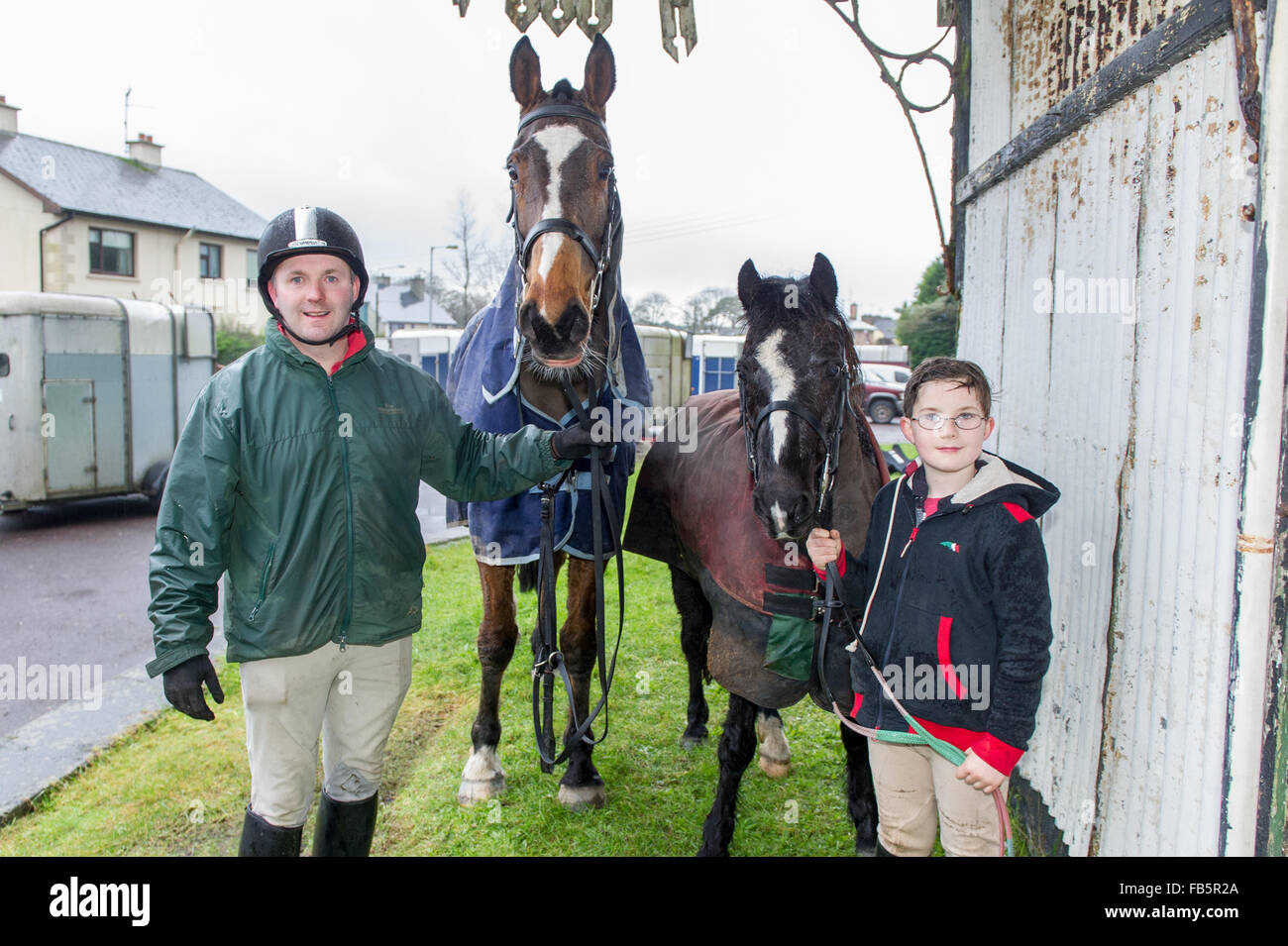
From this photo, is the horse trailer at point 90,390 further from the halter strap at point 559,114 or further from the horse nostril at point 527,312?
the horse nostril at point 527,312

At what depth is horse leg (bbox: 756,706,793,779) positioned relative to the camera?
3.94 metres

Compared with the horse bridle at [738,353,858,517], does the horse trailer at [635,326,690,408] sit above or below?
above

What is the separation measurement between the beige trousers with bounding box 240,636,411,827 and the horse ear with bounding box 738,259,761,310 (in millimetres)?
1644

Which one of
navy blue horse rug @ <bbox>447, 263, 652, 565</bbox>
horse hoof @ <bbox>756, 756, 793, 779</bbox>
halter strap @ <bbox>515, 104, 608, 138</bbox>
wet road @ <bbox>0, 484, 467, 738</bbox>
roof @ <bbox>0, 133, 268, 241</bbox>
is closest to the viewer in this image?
halter strap @ <bbox>515, 104, 608, 138</bbox>

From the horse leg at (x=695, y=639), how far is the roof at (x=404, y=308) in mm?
46385

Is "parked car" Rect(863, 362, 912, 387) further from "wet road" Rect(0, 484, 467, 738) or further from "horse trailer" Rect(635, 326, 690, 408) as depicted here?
"wet road" Rect(0, 484, 467, 738)

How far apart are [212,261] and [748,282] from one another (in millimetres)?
31616

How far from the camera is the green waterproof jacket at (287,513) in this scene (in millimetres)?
2178

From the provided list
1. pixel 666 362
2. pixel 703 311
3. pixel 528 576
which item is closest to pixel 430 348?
pixel 666 362

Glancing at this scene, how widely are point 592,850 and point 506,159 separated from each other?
2841mm

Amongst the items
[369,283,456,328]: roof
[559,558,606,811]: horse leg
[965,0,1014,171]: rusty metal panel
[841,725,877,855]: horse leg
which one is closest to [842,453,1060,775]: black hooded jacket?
[841,725,877,855]: horse leg

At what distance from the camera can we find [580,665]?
12.3ft

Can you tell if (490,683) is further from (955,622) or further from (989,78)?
(989,78)

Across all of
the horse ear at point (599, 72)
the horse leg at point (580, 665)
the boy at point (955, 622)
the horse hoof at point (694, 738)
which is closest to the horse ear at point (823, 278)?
the boy at point (955, 622)
